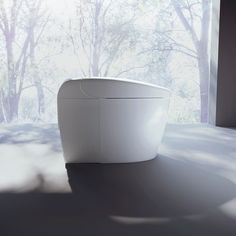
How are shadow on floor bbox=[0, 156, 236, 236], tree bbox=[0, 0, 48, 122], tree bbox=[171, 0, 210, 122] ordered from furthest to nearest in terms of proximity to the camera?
tree bbox=[171, 0, 210, 122], tree bbox=[0, 0, 48, 122], shadow on floor bbox=[0, 156, 236, 236]

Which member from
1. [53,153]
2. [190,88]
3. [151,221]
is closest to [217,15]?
[190,88]

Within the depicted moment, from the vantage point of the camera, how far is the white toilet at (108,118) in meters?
2.12

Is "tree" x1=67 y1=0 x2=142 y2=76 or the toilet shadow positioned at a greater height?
"tree" x1=67 y1=0 x2=142 y2=76

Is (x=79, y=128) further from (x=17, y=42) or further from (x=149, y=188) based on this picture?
(x=17, y=42)

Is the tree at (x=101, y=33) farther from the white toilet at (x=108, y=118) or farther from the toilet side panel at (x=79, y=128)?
the toilet side panel at (x=79, y=128)

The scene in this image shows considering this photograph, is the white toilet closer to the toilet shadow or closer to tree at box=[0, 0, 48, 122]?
the toilet shadow

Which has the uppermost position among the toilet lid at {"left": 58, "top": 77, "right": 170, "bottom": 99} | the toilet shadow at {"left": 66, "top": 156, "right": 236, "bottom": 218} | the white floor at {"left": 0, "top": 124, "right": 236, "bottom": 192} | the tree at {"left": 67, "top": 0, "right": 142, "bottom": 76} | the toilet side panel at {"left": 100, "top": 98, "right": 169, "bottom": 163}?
the tree at {"left": 67, "top": 0, "right": 142, "bottom": 76}

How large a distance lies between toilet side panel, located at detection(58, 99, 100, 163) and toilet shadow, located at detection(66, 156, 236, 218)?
8 cm

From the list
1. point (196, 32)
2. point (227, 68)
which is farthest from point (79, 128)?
point (196, 32)

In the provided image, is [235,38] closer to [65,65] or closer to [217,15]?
[217,15]

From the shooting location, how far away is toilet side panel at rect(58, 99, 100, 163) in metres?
2.15

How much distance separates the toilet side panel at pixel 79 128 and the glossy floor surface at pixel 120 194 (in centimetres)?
9

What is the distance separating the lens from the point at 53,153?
2701 mm

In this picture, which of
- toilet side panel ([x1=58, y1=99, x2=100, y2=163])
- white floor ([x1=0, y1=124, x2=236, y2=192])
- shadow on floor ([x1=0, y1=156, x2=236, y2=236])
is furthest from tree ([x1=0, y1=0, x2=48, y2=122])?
shadow on floor ([x1=0, y1=156, x2=236, y2=236])
